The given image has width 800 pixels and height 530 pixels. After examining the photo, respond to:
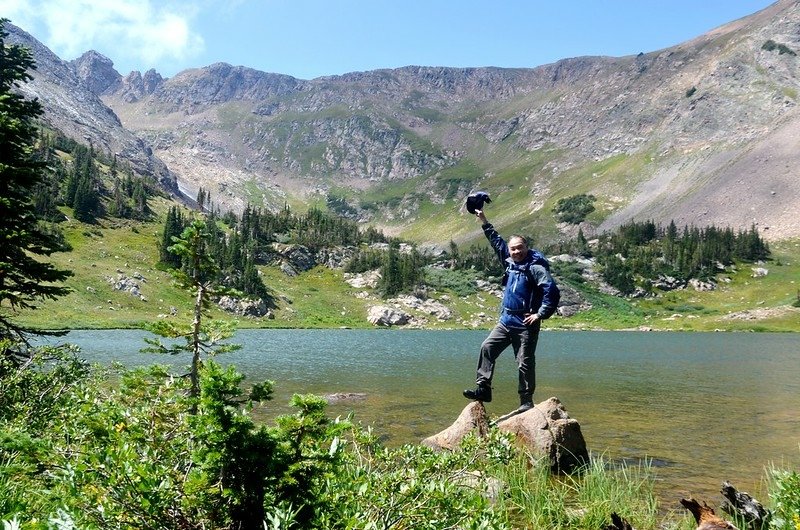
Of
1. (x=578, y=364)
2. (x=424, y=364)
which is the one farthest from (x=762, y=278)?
(x=424, y=364)

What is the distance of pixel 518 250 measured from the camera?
12.7 m

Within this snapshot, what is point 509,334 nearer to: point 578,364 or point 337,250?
point 578,364

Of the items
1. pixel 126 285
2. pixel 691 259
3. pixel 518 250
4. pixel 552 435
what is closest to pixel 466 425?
pixel 552 435

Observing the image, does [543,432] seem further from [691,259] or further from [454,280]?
[691,259]

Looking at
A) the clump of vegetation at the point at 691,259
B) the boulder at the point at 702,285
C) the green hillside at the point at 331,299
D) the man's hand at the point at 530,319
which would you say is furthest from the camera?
the clump of vegetation at the point at 691,259

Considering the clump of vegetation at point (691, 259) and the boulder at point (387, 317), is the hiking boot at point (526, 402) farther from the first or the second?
the clump of vegetation at point (691, 259)

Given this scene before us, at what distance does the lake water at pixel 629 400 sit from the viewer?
14805mm

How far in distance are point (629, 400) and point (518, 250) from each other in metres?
19.5

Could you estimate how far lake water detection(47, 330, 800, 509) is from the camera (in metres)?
14.8

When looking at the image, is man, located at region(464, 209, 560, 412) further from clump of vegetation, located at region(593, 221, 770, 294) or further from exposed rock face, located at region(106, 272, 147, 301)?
clump of vegetation, located at region(593, 221, 770, 294)

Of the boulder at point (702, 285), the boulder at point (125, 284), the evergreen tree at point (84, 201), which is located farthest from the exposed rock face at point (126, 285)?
the boulder at point (702, 285)

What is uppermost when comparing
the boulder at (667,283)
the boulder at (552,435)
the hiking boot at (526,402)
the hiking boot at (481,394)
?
the boulder at (667,283)

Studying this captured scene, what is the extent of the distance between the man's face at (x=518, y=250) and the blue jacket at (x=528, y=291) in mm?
111

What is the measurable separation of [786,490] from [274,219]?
653ft
